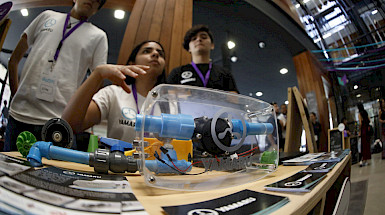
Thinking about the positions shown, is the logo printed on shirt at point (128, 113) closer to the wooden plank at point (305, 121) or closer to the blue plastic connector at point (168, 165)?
the blue plastic connector at point (168, 165)


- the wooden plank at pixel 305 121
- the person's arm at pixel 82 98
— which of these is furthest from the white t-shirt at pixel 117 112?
the wooden plank at pixel 305 121

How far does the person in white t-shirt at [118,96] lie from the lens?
17.6 inches

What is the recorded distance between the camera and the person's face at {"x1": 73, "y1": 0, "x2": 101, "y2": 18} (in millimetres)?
576

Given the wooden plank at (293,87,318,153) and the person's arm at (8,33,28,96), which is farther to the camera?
the wooden plank at (293,87,318,153)

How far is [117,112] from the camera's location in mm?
659

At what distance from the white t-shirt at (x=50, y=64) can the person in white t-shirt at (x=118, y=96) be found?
0.15 ft

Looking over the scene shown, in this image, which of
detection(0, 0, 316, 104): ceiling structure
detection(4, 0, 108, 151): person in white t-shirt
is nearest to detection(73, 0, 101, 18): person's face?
detection(4, 0, 108, 151): person in white t-shirt

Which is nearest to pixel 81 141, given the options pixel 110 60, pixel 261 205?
pixel 110 60

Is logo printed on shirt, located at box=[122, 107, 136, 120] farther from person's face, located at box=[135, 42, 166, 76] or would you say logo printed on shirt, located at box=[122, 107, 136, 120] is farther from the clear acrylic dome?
the clear acrylic dome

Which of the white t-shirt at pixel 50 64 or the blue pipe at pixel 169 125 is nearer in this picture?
the blue pipe at pixel 169 125

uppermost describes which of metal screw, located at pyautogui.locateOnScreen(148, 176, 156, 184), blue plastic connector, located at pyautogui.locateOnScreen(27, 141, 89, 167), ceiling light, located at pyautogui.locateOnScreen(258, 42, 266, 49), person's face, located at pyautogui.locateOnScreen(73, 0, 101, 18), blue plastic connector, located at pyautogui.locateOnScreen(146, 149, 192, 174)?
ceiling light, located at pyautogui.locateOnScreen(258, 42, 266, 49)

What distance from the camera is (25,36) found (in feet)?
1.58

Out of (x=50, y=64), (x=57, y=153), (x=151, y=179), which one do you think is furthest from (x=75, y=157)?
(x=50, y=64)

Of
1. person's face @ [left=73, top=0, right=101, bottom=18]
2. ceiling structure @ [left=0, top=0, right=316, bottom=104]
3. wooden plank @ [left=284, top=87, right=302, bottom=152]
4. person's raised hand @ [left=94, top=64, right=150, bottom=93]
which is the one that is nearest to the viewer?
person's raised hand @ [left=94, top=64, right=150, bottom=93]
